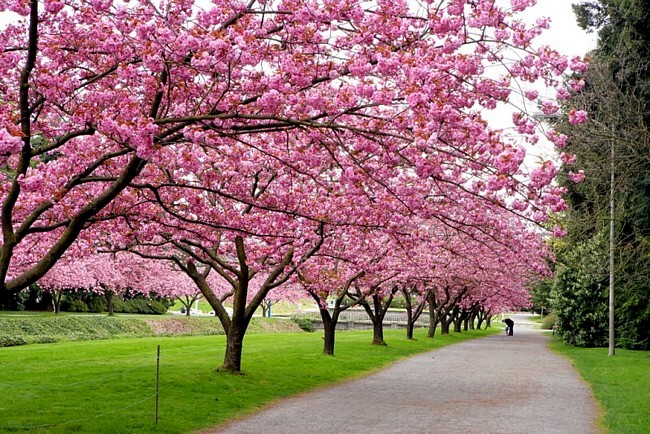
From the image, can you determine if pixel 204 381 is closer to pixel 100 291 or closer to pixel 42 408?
pixel 42 408

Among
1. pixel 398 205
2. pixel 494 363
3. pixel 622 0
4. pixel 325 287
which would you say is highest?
pixel 622 0

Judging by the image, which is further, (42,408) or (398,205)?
(398,205)

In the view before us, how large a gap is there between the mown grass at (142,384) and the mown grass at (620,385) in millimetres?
5998

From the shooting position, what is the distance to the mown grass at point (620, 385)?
1208 centimetres

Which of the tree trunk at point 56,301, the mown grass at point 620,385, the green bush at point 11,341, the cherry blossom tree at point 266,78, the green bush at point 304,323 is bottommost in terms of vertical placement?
the green bush at point 304,323

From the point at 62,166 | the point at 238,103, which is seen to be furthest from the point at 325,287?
the point at 238,103

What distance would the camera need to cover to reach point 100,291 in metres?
46.4

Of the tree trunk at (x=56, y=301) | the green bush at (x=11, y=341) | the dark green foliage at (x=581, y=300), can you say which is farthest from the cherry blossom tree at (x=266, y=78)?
the tree trunk at (x=56, y=301)

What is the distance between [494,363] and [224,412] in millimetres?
14878

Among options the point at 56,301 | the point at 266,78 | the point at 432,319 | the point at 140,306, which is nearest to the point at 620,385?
the point at 266,78

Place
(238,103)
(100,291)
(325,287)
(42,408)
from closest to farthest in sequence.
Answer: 1. (238,103)
2. (42,408)
3. (325,287)
4. (100,291)

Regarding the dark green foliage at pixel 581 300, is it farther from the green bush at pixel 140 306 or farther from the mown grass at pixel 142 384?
the green bush at pixel 140 306

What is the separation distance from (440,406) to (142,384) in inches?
232

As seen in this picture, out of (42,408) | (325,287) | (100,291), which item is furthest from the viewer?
(100,291)
